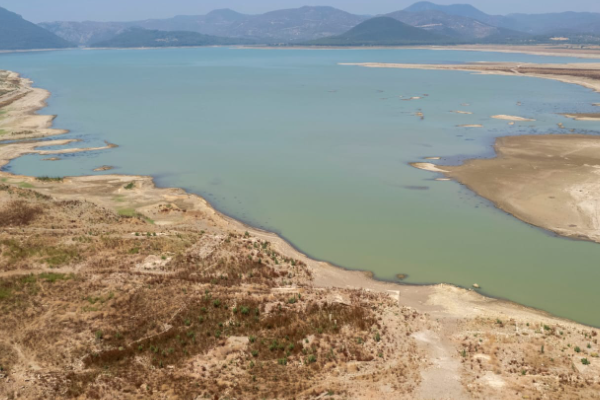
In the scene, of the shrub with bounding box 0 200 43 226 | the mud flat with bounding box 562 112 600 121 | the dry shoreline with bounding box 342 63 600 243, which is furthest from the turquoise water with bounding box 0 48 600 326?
the shrub with bounding box 0 200 43 226

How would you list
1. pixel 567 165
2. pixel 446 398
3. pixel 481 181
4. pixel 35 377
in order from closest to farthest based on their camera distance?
pixel 446 398 < pixel 35 377 < pixel 481 181 < pixel 567 165

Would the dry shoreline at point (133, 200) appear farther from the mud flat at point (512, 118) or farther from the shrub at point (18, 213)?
the mud flat at point (512, 118)

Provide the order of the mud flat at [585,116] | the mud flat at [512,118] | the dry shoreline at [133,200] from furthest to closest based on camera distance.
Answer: the mud flat at [585,116] → the mud flat at [512,118] → the dry shoreline at [133,200]

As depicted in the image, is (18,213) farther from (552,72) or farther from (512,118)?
(552,72)

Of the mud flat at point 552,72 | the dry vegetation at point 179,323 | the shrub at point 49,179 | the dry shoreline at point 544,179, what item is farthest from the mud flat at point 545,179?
the mud flat at point 552,72

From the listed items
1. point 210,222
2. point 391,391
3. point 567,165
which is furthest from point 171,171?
point 567,165

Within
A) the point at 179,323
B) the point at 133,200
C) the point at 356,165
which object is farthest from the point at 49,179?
the point at 356,165

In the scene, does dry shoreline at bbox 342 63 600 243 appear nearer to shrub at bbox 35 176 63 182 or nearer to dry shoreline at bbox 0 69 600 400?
dry shoreline at bbox 0 69 600 400

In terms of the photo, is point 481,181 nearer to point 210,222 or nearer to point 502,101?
point 210,222
